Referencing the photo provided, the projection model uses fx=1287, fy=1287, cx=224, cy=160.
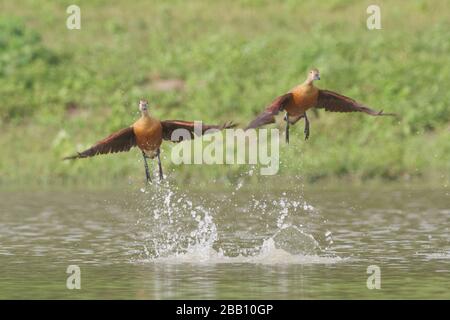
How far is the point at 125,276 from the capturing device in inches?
707

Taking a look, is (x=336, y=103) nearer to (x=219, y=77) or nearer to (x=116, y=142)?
(x=116, y=142)

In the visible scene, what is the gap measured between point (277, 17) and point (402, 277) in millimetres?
25512

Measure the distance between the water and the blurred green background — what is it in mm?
1995

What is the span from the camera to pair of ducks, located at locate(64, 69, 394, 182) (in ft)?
52.1

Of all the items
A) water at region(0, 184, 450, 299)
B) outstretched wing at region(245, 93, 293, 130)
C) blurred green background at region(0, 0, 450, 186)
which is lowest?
water at region(0, 184, 450, 299)

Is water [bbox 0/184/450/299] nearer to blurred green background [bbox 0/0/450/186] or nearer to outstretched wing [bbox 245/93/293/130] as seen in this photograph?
blurred green background [bbox 0/0/450/186]

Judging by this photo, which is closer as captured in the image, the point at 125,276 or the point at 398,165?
the point at 125,276

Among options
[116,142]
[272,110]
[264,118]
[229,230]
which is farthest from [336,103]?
[229,230]

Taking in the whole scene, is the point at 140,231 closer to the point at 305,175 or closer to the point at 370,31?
the point at 305,175

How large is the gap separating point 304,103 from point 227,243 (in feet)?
20.5

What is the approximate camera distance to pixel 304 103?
52.6 ft

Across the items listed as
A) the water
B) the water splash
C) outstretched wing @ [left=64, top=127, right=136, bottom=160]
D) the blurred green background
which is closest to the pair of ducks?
outstretched wing @ [left=64, top=127, right=136, bottom=160]
